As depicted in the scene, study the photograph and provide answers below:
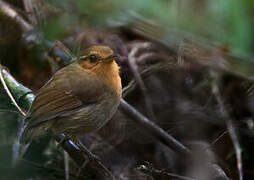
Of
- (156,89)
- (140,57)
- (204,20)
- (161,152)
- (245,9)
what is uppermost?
(245,9)

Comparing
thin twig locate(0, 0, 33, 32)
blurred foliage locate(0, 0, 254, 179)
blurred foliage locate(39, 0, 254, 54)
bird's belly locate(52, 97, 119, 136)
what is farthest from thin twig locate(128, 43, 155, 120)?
blurred foliage locate(39, 0, 254, 54)

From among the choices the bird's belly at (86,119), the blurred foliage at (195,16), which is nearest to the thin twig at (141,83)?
the bird's belly at (86,119)

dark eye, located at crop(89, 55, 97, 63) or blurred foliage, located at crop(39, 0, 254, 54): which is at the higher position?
blurred foliage, located at crop(39, 0, 254, 54)

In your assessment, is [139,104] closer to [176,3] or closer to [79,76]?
[79,76]

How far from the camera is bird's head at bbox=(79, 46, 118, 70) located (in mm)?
3656

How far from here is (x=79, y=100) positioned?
142 inches

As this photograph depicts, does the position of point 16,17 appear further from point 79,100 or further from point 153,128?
point 153,128

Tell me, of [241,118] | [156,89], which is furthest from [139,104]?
[241,118]

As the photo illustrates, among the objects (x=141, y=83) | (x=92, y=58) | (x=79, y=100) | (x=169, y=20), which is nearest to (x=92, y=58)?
(x=92, y=58)

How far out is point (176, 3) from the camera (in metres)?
2.43

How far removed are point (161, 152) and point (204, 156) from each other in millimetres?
733

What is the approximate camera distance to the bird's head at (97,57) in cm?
366

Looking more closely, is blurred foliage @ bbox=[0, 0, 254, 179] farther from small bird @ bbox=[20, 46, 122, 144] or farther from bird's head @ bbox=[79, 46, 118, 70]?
bird's head @ bbox=[79, 46, 118, 70]

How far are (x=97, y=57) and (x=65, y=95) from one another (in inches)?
15.7
